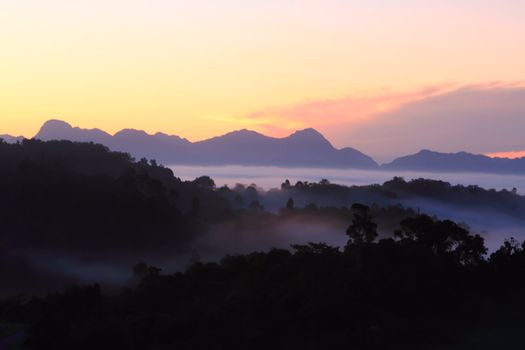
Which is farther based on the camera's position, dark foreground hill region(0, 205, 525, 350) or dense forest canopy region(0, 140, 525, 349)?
dense forest canopy region(0, 140, 525, 349)

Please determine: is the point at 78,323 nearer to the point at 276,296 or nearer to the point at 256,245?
the point at 276,296

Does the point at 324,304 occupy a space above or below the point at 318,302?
below

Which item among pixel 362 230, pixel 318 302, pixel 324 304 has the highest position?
pixel 362 230

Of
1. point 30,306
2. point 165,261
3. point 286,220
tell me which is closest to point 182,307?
point 30,306

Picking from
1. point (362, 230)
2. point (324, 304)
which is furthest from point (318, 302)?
point (362, 230)

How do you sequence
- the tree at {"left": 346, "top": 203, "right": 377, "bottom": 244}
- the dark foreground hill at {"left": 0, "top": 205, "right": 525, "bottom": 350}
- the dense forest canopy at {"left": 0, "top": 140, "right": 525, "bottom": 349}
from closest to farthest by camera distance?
the dark foreground hill at {"left": 0, "top": 205, "right": 525, "bottom": 350} < the dense forest canopy at {"left": 0, "top": 140, "right": 525, "bottom": 349} < the tree at {"left": 346, "top": 203, "right": 377, "bottom": 244}

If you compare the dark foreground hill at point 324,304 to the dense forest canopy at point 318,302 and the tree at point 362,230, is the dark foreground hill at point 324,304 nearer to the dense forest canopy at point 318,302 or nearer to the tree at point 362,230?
the dense forest canopy at point 318,302

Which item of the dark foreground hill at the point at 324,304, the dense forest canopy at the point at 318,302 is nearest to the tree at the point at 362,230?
the dense forest canopy at the point at 318,302

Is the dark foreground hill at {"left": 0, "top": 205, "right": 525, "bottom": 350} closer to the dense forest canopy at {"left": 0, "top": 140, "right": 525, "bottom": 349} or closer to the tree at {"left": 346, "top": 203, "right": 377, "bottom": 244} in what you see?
the dense forest canopy at {"left": 0, "top": 140, "right": 525, "bottom": 349}

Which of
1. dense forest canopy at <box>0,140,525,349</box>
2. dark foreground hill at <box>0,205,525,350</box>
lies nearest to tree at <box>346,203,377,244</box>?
dense forest canopy at <box>0,140,525,349</box>

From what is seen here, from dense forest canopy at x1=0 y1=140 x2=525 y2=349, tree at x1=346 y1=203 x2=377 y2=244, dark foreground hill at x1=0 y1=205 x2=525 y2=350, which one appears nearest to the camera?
dark foreground hill at x1=0 y1=205 x2=525 y2=350

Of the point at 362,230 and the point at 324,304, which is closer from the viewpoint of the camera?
the point at 324,304

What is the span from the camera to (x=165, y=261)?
143m

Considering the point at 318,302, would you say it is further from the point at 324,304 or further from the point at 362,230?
the point at 362,230
